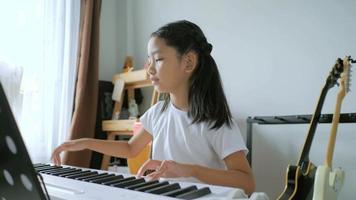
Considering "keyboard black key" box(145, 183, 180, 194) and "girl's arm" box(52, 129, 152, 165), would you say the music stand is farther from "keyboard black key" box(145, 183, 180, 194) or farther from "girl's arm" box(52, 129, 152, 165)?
"girl's arm" box(52, 129, 152, 165)

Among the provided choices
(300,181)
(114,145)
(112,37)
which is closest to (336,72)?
(300,181)

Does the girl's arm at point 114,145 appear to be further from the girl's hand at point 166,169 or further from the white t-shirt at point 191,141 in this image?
the girl's hand at point 166,169

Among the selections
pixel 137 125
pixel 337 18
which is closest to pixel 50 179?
pixel 137 125

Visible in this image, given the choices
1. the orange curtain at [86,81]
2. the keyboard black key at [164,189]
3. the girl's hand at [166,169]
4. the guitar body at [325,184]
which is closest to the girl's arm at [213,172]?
the girl's hand at [166,169]

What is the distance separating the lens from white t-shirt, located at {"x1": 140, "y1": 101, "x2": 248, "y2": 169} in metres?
0.94

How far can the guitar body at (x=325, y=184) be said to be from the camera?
53cm

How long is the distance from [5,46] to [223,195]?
1.81m

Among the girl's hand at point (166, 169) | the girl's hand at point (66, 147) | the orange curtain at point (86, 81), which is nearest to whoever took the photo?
the girl's hand at point (166, 169)

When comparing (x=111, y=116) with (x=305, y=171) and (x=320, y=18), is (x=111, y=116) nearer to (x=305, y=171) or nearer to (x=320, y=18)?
(x=320, y=18)

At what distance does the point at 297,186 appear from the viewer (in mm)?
585

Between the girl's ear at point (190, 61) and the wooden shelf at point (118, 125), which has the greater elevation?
the girl's ear at point (190, 61)

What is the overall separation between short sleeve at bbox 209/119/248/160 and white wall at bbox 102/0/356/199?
0.71 m

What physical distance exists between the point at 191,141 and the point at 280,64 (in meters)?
0.83

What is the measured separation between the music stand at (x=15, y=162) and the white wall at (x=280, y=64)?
56.0 inches
